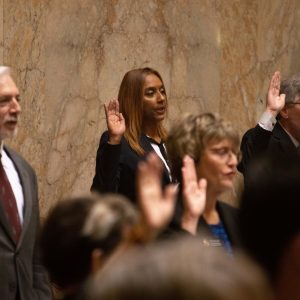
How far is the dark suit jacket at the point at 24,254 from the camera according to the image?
14.8 ft

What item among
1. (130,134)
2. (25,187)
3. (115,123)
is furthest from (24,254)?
(130,134)

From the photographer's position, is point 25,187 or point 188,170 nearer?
point 188,170

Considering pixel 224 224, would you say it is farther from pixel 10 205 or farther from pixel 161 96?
pixel 161 96

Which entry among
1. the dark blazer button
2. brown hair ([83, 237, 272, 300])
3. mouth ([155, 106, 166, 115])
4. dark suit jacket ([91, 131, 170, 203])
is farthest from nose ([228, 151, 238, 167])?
brown hair ([83, 237, 272, 300])

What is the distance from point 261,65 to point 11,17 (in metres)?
2.25

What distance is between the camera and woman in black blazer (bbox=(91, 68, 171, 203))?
5.41 meters

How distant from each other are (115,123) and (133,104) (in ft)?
1.25

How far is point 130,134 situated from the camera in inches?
227

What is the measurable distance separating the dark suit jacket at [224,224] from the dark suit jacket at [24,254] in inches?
31.9

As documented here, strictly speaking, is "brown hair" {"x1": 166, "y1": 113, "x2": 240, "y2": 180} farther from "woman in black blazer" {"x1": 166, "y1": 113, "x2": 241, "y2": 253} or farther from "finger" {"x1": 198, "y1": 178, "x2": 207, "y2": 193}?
"finger" {"x1": 198, "y1": 178, "x2": 207, "y2": 193}

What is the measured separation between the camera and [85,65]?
7844 mm

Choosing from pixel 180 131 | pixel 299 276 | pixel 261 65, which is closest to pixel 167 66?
pixel 261 65

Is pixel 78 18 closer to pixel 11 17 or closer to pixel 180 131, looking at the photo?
pixel 11 17

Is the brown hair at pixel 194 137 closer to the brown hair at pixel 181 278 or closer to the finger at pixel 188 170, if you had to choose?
the finger at pixel 188 170
